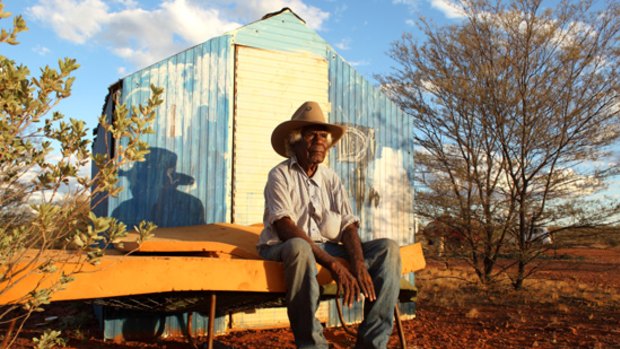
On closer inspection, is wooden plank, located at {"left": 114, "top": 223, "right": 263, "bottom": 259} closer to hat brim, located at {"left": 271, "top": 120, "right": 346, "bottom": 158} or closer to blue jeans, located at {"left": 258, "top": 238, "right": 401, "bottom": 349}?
blue jeans, located at {"left": 258, "top": 238, "right": 401, "bottom": 349}

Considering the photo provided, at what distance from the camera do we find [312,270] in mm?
3250

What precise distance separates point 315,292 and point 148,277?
3.40 ft

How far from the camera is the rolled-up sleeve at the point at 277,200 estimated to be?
146 inches

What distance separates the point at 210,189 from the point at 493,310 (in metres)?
5.10

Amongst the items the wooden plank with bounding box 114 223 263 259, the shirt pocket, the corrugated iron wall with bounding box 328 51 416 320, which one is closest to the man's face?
the shirt pocket

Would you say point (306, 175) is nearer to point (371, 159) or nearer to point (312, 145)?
point (312, 145)

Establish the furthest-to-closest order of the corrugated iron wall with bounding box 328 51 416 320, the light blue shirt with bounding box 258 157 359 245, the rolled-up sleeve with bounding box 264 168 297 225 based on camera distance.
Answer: the corrugated iron wall with bounding box 328 51 416 320 → the light blue shirt with bounding box 258 157 359 245 → the rolled-up sleeve with bounding box 264 168 297 225

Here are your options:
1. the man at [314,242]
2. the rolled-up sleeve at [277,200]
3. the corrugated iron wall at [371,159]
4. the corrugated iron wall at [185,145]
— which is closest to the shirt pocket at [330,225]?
the man at [314,242]

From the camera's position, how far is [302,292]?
3221 millimetres

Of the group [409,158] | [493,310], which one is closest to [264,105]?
[409,158]

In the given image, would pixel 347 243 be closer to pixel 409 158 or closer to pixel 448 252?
pixel 409 158

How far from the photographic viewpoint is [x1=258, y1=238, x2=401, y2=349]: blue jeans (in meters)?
3.16

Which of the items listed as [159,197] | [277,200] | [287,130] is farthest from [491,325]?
[159,197]

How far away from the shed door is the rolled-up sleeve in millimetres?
2315
